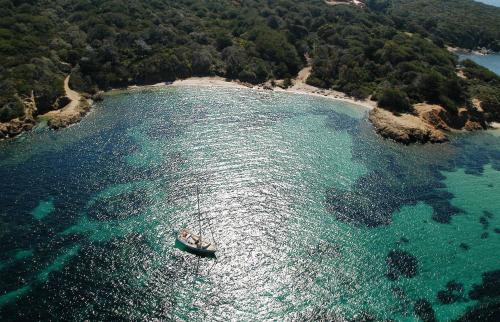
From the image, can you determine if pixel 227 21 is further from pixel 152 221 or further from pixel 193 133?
pixel 152 221

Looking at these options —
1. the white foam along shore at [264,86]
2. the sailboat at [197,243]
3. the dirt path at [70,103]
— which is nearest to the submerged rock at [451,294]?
the sailboat at [197,243]

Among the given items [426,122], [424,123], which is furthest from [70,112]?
[426,122]

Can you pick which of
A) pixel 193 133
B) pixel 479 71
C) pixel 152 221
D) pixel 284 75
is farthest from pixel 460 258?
pixel 479 71

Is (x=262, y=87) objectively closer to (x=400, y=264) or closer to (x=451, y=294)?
(x=400, y=264)

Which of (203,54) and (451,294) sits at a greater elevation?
(203,54)

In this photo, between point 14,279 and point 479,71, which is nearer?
point 14,279

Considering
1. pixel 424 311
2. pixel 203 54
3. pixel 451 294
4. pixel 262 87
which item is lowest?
pixel 424 311

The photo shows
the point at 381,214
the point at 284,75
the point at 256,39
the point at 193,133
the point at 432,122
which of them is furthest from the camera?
the point at 256,39
